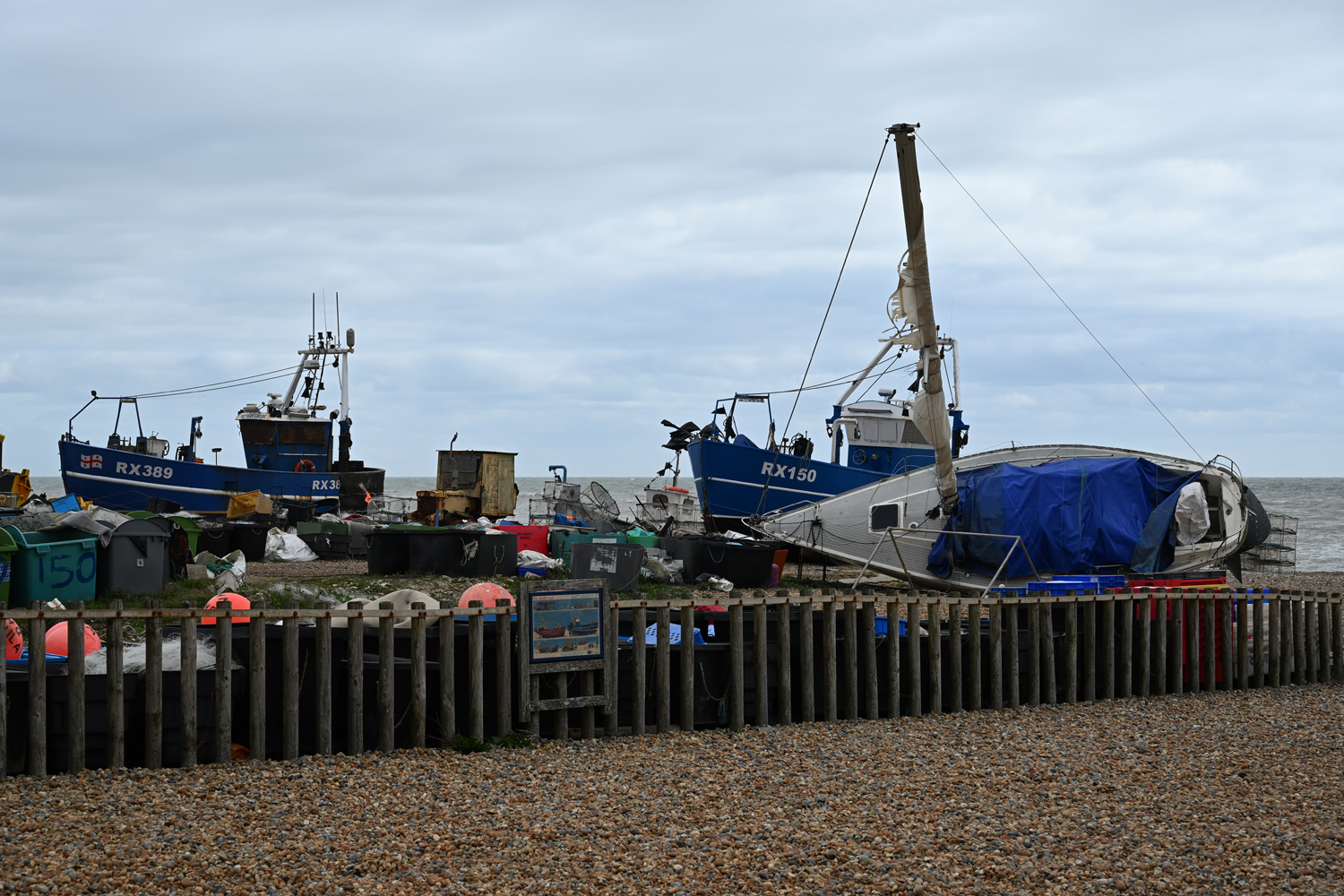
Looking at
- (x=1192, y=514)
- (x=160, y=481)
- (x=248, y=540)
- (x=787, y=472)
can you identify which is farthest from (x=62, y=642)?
(x=160, y=481)

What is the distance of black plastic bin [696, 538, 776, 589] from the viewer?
19609mm

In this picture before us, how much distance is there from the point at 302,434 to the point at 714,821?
122ft

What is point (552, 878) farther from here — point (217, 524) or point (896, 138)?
point (217, 524)

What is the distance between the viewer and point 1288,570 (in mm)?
33188

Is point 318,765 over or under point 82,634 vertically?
under

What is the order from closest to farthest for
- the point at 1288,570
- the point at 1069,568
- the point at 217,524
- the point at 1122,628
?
the point at 1122,628 < the point at 1069,568 < the point at 217,524 < the point at 1288,570

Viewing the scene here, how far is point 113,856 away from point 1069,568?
1471cm

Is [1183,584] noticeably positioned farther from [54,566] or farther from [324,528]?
[324,528]

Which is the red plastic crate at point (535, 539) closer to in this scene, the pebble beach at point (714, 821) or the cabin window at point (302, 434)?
the pebble beach at point (714, 821)

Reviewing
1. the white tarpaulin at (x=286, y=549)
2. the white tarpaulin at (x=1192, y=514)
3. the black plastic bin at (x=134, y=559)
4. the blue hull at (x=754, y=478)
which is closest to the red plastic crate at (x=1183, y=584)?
the white tarpaulin at (x=1192, y=514)

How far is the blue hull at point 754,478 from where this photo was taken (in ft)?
90.1

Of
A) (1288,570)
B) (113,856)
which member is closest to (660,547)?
(113,856)

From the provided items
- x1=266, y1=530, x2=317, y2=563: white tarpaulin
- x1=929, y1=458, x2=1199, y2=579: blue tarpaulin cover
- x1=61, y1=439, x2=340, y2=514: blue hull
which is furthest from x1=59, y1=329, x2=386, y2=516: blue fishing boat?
x1=929, y1=458, x2=1199, y2=579: blue tarpaulin cover

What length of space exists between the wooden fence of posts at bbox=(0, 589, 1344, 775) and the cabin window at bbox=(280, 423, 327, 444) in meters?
32.6
